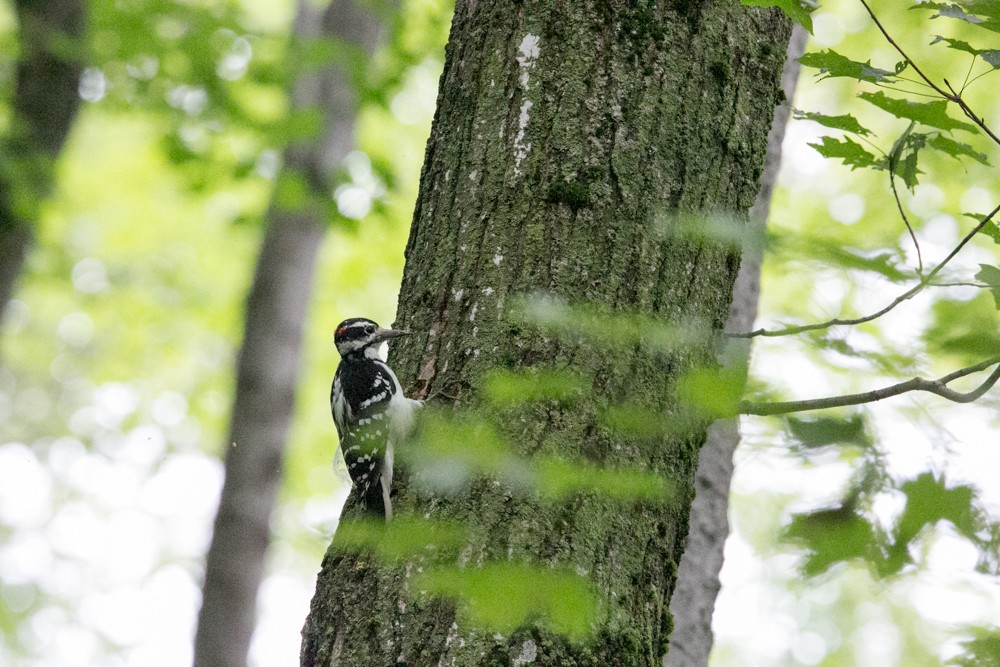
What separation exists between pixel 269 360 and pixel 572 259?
4153mm

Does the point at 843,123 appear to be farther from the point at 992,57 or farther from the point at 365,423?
the point at 365,423

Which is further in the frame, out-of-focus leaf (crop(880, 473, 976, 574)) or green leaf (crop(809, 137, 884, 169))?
green leaf (crop(809, 137, 884, 169))

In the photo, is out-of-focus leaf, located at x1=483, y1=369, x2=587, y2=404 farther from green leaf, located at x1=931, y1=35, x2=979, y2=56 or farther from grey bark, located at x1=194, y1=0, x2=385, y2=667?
grey bark, located at x1=194, y1=0, x2=385, y2=667

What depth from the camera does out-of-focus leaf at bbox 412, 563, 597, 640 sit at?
142 cm

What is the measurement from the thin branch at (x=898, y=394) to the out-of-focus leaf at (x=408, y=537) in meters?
0.66

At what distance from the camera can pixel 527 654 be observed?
1763mm

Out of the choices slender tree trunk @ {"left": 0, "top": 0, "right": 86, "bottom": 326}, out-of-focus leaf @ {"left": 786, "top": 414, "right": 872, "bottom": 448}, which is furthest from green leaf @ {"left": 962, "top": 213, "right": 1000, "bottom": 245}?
slender tree trunk @ {"left": 0, "top": 0, "right": 86, "bottom": 326}

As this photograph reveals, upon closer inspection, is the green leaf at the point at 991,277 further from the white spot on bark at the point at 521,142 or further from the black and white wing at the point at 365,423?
the black and white wing at the point at 365,423

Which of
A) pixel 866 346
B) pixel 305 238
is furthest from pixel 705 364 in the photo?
pixel 305 238

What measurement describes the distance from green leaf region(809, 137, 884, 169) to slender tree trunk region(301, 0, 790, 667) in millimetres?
227

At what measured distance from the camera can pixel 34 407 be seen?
1819 centimetres

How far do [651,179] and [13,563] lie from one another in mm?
19318

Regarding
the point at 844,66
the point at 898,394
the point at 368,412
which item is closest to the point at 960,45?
the point at 844,66

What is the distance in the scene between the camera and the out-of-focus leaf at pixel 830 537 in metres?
1.76
